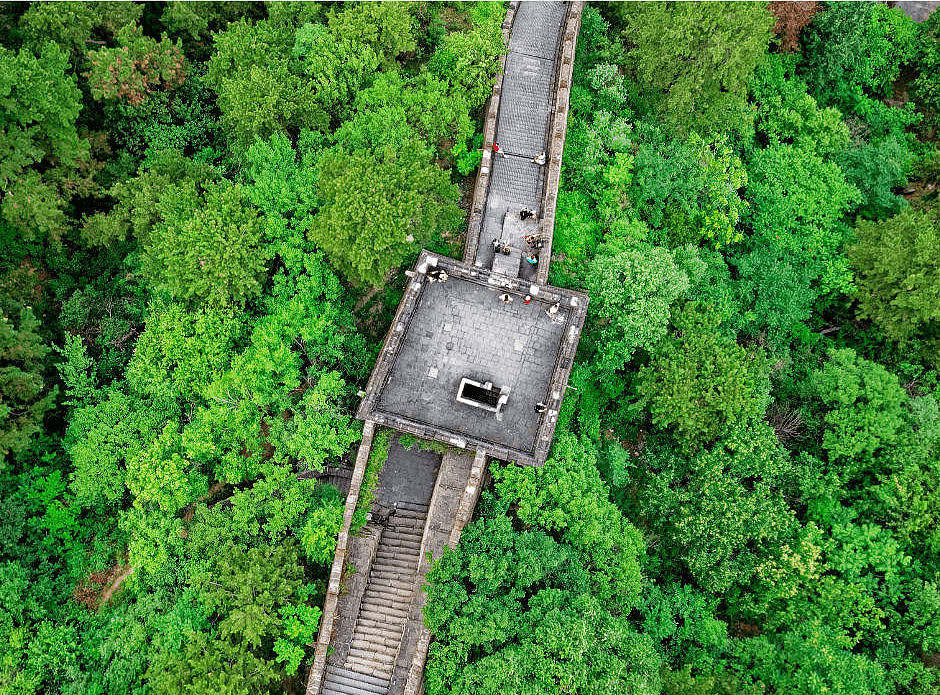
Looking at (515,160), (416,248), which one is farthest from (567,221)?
(416,248)

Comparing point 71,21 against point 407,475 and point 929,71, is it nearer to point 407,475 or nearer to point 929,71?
point 407,475

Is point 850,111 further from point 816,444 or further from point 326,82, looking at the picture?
point 326,82

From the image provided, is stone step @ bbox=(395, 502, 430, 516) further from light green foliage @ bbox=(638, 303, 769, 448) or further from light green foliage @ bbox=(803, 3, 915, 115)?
light green foliage @ bbox=(803, 3, 915, 115)

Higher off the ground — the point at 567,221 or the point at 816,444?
the point at 567,221

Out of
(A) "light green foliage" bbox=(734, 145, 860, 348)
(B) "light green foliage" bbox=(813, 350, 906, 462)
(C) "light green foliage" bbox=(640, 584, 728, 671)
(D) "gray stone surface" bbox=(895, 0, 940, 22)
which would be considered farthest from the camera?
(D) "gray stone surface" bbox=(895, 0, 940, 22)

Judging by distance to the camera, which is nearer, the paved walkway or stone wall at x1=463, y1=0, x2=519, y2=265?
stone wall at x1=463, y1=0, x2=519, y2=265

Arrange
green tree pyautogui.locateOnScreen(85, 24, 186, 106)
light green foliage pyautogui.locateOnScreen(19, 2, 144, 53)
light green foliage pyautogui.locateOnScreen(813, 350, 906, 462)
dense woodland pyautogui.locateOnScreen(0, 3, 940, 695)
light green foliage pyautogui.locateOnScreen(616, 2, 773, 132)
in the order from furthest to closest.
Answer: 1. light green foliage pyautogui.locateOnScreen(616, 2, 773, 132)
2. light green foliage pyautogui.locateOnScreen(813, 350, 906, 462)
3. green tree pyautogui.locateOnScreen(85, 24, 186, 106)
4. light green foliage pyautogui.locateOnScreen(19, 2, 144, 53)
5. dense woodland pyautogui.locateOnScreen(0, 3, 940, 695)

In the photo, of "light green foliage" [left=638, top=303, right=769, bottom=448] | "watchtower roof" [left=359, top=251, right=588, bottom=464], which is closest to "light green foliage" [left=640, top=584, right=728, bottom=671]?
"light green foliage" [left=638, top=303, right=769, bottom=448]

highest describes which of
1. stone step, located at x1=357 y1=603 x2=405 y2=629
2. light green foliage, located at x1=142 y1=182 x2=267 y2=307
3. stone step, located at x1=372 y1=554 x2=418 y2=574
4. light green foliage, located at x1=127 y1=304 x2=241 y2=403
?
light green foliage, located at x1=142 y1=182 x2=267 y2=307
